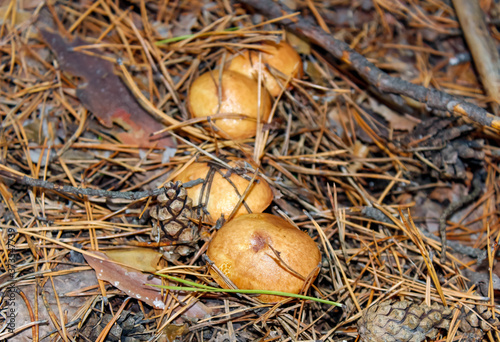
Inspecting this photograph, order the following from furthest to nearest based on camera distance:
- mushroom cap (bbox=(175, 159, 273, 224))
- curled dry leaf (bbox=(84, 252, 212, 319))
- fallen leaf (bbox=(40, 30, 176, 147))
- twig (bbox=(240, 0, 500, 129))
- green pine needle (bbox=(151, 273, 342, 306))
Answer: fallen leaf (bbox=(40, 30, 176, 147)) → twig (bbox=(240, 0, 500, 129)) → mushroom cap (bbox=(175, 159, 273, 224)) → curled dry leaf (bbox=(84, 252, 212, 319)) → green pine needle (bbox=(151, 273, 342, 306))

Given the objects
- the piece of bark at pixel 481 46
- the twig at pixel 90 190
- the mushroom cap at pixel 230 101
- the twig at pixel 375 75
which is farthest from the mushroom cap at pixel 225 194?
the piece of bark at pixel 481 46

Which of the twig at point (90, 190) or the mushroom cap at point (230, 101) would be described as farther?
the mushroom cap at point (230, 101)

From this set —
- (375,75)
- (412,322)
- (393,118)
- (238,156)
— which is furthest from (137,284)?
(393,118)

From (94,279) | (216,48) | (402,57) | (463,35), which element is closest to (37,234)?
(94,279)

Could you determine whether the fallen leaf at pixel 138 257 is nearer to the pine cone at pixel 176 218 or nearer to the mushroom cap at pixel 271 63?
the pine cone at pixel 176 218

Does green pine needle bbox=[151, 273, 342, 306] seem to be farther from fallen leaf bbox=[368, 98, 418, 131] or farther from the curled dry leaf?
fallen leaf bbox=[368, 98, 418, 131]

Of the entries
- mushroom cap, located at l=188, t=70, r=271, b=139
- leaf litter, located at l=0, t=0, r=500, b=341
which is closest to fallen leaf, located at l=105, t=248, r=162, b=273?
leaf litter, located at l=0, t=0, r=500, b=341
